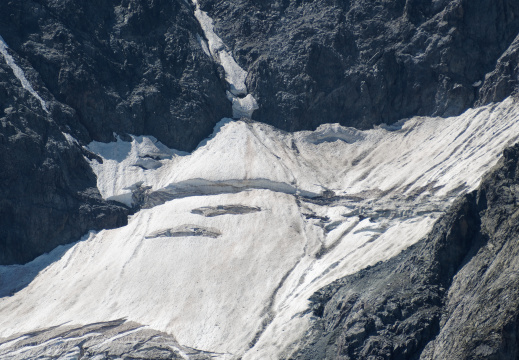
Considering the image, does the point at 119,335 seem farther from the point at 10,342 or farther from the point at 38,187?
the point at 38,187

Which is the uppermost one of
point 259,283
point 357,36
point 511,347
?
point 357,36

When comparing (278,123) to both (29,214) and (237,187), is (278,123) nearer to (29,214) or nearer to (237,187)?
(237,187)

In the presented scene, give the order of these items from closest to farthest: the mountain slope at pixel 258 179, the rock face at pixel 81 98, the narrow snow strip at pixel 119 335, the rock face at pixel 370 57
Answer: the mountain slope at pixel 258 179, the narrow snow strip at pixel 119 335, the rock face at pixel 81 98, the rock face at pixel 370 57

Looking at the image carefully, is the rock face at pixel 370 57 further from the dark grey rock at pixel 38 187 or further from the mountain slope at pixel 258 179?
the dark grey rock at pixel 38 187

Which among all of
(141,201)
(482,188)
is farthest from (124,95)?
(482,188)

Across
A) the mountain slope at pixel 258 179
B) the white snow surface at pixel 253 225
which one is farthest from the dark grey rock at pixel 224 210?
the mountain slope at pixel 258 179

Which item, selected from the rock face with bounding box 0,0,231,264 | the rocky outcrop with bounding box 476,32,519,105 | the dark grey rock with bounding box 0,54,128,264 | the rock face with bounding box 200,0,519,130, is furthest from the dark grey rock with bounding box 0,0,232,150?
the rocky outcrop with bounding box 476,32,519,105

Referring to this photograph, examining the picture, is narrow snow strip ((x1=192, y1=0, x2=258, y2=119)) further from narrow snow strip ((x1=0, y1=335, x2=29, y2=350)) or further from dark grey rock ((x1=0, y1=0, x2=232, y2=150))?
narrow snow strip ((x1=0, y1=335, x2=29, y2=350))
